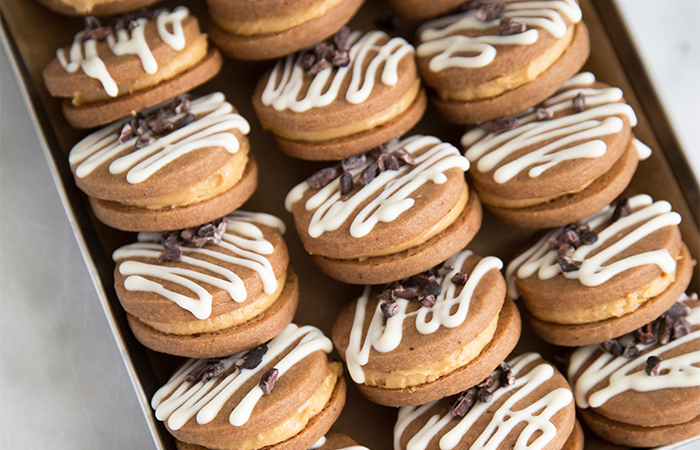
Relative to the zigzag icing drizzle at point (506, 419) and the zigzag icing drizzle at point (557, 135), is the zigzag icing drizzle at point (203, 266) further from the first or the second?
the zigzag icing drizzle at point (557, 135)

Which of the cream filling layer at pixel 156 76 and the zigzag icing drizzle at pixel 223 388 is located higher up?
the cream filling layer at pixel 156 76

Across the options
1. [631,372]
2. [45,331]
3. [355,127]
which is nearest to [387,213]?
[355,127]

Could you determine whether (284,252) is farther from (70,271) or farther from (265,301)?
(70,271)

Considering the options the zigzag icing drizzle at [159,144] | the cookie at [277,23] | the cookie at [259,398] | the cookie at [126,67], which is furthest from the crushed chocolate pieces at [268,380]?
the cookie at [277,23]

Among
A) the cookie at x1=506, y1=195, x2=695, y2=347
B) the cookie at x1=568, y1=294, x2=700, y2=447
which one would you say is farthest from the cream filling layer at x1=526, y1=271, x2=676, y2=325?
the cookie at x1=568, y1=294, x2=700, y2=447

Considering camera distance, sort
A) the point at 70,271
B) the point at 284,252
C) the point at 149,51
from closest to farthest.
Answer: the point at 149,51 < the point at 284,252 < the point at 70,271

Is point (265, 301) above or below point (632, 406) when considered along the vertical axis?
above

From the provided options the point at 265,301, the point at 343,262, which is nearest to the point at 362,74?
the point at 343,262

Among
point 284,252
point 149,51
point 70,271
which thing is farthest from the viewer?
point 70,271
